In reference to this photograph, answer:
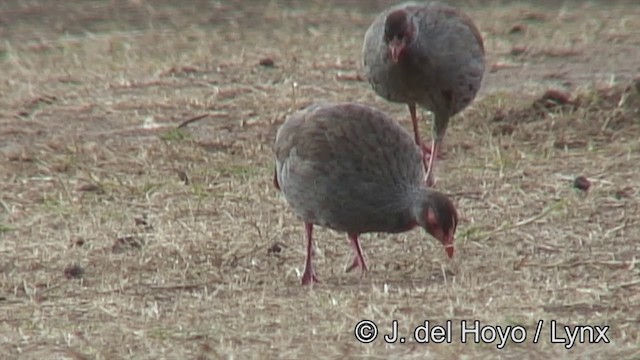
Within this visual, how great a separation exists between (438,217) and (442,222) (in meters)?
0.03

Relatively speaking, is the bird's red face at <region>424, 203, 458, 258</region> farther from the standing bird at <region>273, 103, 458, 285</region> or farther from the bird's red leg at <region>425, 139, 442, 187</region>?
the bird's red leg at <region>425, 139, 442, 187</region>

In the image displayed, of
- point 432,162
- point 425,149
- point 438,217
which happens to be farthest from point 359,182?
point 425,149

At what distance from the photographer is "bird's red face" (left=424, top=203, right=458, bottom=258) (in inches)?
269

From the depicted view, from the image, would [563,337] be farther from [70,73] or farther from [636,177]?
[70,73]

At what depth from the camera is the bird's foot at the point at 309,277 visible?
699cm

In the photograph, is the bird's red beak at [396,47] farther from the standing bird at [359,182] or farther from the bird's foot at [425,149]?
the standing bird at [359,182]

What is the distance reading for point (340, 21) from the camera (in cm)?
1444

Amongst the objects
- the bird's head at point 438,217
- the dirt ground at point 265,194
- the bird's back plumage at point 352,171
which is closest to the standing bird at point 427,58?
the dirt ground at point 265,194

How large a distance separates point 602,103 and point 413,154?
3.51 m

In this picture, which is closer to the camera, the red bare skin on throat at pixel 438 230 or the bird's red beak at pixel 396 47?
the red bare skin on throat at pixel 438 230

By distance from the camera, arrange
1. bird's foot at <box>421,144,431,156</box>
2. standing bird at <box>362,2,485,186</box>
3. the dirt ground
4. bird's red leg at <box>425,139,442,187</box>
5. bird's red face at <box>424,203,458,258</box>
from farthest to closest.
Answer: bird's foot at <box>421,144,431,156</box>, bird's red leg at <box>425,139,442,187</box>, standing bird at <box>362,2,485,186</box>, bird's red face at <box>424,203,458,258</box>, the dirt ground

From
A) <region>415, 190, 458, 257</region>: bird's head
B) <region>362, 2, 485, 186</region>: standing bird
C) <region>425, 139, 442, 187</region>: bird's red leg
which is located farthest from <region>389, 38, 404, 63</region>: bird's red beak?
<region>415, 190, 458, 257</region>: bird's head

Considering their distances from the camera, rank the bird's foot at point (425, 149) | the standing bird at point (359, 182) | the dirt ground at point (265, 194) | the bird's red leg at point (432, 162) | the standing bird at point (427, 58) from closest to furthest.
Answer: the dirt ground at point (265, 194)
the standing bird at point (359, 182)
the standing bird at point (427, 58)
the bird's red leg at point (432, 162)
the bird's foot at point (425, 149)

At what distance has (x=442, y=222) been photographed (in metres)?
6.83
